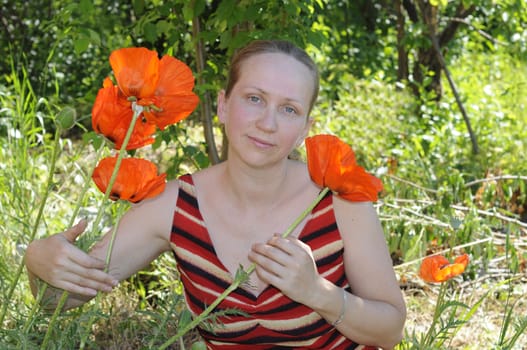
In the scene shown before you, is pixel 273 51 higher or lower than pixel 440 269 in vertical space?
higher

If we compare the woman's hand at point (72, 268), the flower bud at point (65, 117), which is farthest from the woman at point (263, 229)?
the flower bud at point (65, 117)

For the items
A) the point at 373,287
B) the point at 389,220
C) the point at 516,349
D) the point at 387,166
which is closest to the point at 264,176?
the point at 373,287

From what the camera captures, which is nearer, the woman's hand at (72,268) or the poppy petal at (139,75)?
the poppy petal at (139,75)

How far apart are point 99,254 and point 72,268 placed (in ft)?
1.63

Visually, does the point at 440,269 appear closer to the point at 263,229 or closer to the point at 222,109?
the point at 263,229

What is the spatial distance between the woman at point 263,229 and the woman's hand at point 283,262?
370 mm

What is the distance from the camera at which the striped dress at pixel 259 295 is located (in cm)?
194

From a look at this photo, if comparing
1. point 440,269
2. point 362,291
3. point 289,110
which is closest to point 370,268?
point 362,291

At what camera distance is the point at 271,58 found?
1868 millimetres

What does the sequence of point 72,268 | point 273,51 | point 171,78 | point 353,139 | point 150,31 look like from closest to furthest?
1. point 171,78
2. point 72,268
3. point 273,51
4. point 150,31
5. point 353,139

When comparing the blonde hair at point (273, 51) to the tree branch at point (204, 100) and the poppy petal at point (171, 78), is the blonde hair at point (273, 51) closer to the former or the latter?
the poppy petal at point (171, 78)

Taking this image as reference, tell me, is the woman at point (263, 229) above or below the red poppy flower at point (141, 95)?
below

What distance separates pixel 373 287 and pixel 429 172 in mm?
2253

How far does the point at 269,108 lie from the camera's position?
1.78m
